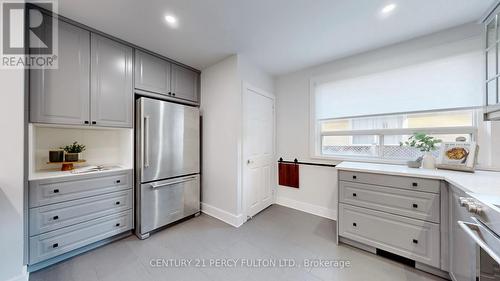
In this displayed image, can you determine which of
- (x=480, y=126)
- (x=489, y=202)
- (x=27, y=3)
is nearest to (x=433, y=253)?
(x=489, y=202)

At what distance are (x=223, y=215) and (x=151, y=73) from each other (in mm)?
2259

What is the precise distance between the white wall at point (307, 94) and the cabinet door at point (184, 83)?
59.1 inches

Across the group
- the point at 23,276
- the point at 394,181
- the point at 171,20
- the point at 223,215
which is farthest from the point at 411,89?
the point at 23,276

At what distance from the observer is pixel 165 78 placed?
2.46 metres

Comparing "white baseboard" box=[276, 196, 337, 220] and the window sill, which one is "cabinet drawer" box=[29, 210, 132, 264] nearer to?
"white baseboard" box=[276, 196, 337, 220]

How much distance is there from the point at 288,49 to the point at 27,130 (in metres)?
2.83

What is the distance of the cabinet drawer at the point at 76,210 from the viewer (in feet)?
5.10

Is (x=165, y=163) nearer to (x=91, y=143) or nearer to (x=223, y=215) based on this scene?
(x=91, y=143)

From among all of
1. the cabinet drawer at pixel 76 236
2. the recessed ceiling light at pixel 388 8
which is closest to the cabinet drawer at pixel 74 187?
the cabinet drawer at pixel 76 236

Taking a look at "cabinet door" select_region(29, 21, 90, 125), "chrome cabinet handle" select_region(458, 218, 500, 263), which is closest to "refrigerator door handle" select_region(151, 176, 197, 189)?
"cabinet door" select_region(29, 21, 90, 125)

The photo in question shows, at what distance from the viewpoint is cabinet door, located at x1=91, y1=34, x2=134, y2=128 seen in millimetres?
1891

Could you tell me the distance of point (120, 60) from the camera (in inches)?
80.9

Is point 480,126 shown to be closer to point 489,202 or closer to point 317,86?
point 489,202

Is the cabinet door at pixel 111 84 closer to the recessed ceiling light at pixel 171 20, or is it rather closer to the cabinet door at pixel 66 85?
the cabinet door at pixel 66 85
